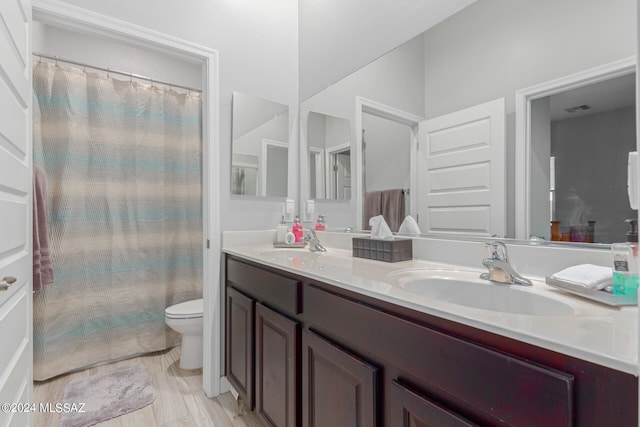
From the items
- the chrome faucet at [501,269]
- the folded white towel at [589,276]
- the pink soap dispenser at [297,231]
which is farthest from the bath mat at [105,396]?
the folded white towel at [589,276]

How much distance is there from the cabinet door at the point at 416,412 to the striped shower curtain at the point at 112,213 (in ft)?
7.30

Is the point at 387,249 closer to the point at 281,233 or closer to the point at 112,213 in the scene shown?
the point at 281,233

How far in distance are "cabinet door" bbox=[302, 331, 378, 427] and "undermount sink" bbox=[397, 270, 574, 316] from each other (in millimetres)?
264

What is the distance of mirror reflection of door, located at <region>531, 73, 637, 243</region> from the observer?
840 millimetres

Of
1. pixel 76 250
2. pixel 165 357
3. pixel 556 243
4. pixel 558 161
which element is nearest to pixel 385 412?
pixel 556 243

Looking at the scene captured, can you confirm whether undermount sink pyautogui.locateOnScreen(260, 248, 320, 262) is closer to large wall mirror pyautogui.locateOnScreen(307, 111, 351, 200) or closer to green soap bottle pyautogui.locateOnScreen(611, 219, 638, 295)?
large wall mirror pyautogui.locateOnScreen(307, 111, 351, 200)

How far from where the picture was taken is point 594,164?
89 centimetres

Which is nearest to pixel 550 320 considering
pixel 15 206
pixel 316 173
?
pixel 15 206

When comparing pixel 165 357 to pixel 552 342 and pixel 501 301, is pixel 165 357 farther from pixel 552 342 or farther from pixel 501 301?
pixel 552 342

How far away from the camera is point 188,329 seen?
80.0 inches

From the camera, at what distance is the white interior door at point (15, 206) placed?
2.95ft

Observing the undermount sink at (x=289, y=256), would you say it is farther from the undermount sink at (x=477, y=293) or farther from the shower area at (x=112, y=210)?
the shower area at (x=112, y=210)

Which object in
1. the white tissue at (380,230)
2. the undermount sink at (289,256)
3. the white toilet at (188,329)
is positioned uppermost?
the white tissue at (380,230)

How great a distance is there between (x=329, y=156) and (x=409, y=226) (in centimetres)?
77
